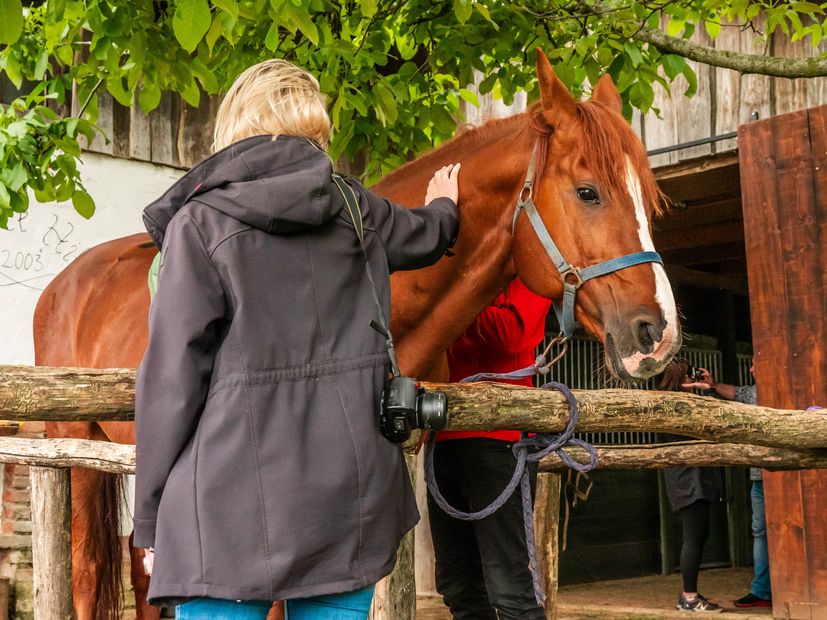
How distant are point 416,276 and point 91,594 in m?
2.41

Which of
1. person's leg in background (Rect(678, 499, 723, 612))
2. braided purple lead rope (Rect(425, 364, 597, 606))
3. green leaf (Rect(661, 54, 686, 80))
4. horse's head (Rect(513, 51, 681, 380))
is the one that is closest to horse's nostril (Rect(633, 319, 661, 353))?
horse's head (Rect(513, 51, 681, 380))

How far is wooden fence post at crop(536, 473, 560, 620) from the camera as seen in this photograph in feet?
14.8

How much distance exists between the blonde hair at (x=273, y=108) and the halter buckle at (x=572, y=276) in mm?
897

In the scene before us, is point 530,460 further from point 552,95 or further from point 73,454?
point 73,454

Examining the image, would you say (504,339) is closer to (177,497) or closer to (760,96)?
(177,497)

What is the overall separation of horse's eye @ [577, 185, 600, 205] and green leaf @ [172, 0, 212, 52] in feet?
3.56

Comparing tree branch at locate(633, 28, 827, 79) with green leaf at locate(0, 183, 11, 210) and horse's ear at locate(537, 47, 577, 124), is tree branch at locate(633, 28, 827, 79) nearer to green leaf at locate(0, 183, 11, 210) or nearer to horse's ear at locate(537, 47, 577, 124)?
horse's ear at locate(537, 47, 577, 124)

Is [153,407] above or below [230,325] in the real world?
below

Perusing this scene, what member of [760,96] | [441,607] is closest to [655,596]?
[441,607]

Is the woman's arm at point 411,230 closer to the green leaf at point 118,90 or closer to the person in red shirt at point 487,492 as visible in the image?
the person in red shirt at point 487,492

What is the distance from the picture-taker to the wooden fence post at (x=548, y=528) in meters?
4.50

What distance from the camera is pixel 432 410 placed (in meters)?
1.92

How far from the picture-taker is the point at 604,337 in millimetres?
2576

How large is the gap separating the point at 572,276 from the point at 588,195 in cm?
23
